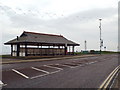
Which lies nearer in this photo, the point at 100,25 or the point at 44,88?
the point at 44,88

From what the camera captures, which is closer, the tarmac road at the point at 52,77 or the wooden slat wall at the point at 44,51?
the tarmac road at the point at 52,77

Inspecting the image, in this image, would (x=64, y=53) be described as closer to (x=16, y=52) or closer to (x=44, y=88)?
(x=16, y=52)

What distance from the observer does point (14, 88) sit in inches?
249

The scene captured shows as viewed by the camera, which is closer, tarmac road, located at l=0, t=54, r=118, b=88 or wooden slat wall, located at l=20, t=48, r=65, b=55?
tarmac road, located at l=0, t=54, r=118, b=88

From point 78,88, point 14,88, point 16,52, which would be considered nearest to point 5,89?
point 14,88

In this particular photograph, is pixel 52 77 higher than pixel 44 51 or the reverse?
the reverse

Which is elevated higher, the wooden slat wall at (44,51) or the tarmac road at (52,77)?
the wooden slat wall at (44,51)

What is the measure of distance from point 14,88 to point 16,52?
77.8ft

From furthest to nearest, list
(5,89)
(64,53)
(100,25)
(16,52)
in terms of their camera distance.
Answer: (100,25)
(64,53)
(16,52)
(5,89)

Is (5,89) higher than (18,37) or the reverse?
the reverse

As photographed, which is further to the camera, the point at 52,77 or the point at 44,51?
the point at 44,51

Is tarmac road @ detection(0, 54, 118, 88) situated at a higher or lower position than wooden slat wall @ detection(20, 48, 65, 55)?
lower

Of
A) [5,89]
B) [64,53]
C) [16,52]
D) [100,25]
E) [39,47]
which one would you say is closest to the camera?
A: [5,89]

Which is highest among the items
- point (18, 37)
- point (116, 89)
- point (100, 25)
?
point (100, 25)
